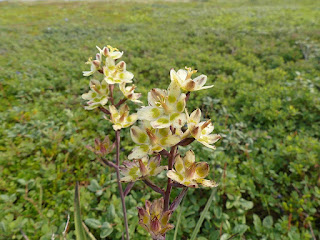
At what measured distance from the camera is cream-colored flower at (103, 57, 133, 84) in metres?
1.80

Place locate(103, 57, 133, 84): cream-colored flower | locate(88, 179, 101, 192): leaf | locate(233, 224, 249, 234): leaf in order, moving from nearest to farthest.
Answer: locate(103, 57, 133, 84): cream-colored flower, locate(233, 224, 249, 234): leaf, locate(88, 179, 101, 192): leaf

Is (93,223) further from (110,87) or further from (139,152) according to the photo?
(139,152)

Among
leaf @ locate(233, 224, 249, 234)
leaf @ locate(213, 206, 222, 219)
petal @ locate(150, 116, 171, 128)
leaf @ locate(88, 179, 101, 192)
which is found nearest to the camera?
petal @ locate(150, 116, 171, 128)

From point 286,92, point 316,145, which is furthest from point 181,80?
point 286,92

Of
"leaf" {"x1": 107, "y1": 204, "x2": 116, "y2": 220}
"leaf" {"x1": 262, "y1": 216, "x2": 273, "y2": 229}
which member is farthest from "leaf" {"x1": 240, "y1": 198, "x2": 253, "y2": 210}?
"leaf" {"x1": 107, "y1": 204, "x2": 116, "y2": 220}

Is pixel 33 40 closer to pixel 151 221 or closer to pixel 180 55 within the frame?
pixel 180 55

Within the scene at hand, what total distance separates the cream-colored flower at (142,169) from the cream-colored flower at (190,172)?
76 mm

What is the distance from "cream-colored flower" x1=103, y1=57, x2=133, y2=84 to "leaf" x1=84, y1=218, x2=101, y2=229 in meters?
1.61

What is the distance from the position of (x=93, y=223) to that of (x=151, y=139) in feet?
5.91

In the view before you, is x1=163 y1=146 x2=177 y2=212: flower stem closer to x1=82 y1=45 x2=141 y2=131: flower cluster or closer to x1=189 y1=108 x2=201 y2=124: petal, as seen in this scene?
x1=189 y1=108 x2=201 y2=124: petal

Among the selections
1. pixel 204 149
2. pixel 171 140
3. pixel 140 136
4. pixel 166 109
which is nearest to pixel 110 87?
pixel 140 136

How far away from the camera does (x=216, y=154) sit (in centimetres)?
291

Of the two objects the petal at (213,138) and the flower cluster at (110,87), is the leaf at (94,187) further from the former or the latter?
the petal at (213,138)

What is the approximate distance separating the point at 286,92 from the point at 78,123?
4250mm
